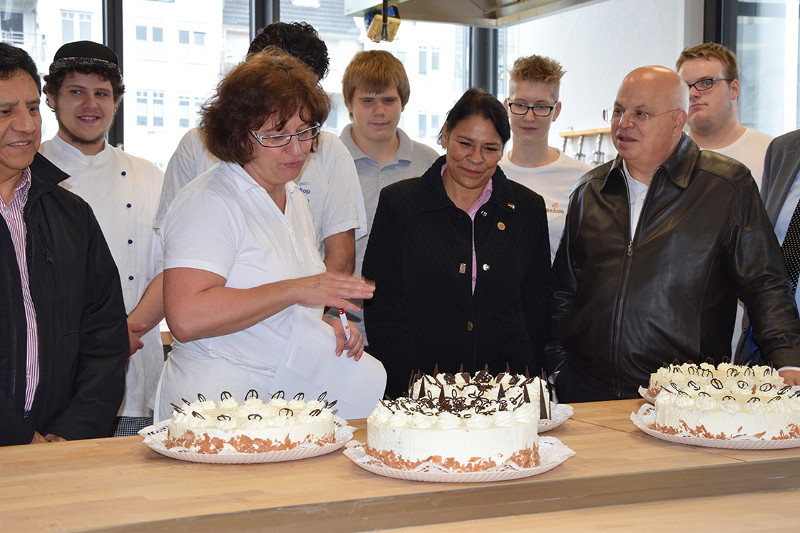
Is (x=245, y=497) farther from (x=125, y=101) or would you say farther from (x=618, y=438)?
(x=125, y=101)

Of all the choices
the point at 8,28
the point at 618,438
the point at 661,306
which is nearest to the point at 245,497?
the point at 618,438

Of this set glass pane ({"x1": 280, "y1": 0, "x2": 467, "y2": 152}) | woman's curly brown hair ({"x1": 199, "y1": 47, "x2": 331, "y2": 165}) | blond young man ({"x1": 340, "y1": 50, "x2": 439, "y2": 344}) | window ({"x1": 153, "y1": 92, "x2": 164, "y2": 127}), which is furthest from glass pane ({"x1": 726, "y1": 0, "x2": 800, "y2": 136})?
woman's curly brown hair ({"x1": 199, "y1": 47, "x2": 331, "y2": 165})

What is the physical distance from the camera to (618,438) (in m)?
2.02

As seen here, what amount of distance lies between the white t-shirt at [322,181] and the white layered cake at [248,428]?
1176mm

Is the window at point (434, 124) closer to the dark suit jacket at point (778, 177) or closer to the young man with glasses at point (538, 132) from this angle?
the young man with glasses at point (538, 132)

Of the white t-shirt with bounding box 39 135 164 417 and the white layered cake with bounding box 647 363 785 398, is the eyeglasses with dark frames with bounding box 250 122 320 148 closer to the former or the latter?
the white layered cake with bounding box 647 363 785 398

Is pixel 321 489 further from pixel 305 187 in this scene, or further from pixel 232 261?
pixel 305 187

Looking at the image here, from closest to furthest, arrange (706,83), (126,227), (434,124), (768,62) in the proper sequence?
(126,227) < (706,83) < (768,62) < (434,124)

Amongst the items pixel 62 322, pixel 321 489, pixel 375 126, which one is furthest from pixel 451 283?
pixel 321 489

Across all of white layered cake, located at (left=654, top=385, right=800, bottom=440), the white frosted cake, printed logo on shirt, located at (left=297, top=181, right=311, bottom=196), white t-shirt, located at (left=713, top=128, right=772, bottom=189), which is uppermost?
white t-shirt, located at (left=713, top=128, right=772, bottom=189)

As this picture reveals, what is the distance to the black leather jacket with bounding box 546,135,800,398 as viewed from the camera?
2.58 meters

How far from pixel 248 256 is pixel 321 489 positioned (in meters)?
0.78

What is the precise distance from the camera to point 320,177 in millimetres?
2971

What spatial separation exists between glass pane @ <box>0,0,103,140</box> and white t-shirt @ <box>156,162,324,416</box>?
3.63 m
